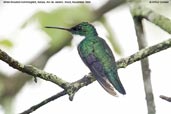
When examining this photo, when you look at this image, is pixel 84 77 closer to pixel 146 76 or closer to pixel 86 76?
pixel 86 76

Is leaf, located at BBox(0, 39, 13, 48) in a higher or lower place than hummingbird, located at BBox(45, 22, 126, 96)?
higher

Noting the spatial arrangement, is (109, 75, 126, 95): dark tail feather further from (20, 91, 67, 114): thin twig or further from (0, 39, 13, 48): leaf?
(0, 39, 13, 48): leaf

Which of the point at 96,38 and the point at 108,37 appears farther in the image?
the point at 96,38

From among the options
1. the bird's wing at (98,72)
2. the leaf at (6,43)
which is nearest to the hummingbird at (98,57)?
the bird's wing at (98,72)

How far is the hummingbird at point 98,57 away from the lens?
31.0 inches

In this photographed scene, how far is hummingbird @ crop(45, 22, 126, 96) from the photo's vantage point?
0.79 meters

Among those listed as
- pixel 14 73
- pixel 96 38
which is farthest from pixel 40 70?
pixel 96 38

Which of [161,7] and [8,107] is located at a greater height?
[161,7]

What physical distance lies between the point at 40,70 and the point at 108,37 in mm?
131

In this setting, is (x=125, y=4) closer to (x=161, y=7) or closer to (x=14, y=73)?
(x=161, y=7)

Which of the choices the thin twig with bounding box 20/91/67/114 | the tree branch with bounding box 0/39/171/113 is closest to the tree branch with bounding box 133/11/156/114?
the tree branch with bounding box 0/39/171/113

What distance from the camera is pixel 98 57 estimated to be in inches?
31.7

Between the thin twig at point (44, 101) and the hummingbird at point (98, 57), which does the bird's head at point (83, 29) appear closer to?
the hummingbird at point (98, 57)

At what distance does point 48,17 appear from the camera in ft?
2.30
